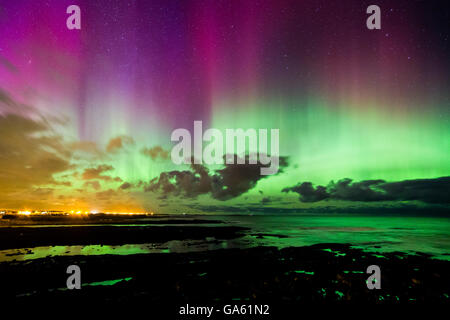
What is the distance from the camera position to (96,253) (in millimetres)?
Result: 23219

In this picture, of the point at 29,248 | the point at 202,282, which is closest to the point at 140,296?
the point at 202,282

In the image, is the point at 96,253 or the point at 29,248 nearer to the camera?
the point at 96,253
